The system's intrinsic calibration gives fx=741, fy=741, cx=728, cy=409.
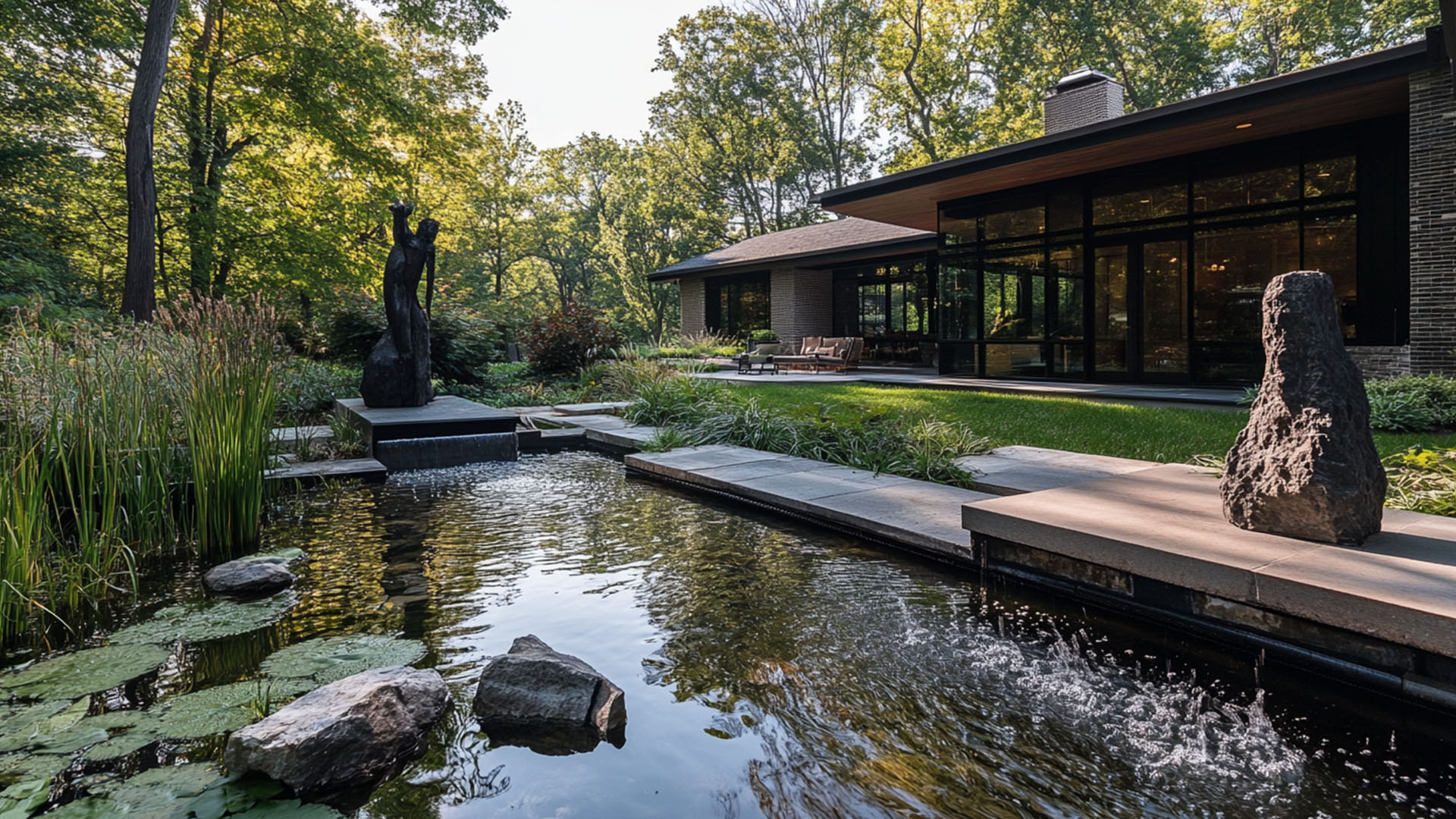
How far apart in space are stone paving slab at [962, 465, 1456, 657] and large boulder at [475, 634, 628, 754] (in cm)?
194

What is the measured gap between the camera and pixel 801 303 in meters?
20.9

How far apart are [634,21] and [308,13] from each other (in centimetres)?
1474

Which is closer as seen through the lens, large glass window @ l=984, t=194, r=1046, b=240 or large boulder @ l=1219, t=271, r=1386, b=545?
large boulder @ l=1219, t=271, r=1386, b=545

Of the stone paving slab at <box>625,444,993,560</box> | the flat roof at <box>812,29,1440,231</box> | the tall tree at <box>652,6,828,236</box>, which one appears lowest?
the stone paving slab at <box>625,444,993,560</box>

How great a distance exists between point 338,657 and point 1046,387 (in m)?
10.7

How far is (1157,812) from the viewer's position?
6.05 ft

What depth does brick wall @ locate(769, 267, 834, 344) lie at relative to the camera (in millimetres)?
20922

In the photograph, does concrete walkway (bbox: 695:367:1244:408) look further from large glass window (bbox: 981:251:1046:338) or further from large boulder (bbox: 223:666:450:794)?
large boulder (bbox: 223:666:450:794)

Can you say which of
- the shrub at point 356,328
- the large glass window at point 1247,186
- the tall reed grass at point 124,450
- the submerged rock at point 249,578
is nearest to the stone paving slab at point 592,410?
the shrub at point 356,328

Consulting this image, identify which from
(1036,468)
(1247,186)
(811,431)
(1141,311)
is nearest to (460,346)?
(811,431)

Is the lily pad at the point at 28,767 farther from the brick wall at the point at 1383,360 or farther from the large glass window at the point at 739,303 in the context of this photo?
the large glass window at the point at 739,303

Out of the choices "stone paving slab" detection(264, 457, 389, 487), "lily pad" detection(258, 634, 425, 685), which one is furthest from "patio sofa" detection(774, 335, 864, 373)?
"lily pad" detection(258, 634, 425, 685)

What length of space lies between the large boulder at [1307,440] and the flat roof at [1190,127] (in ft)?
21.9

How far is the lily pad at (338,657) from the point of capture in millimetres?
2604
